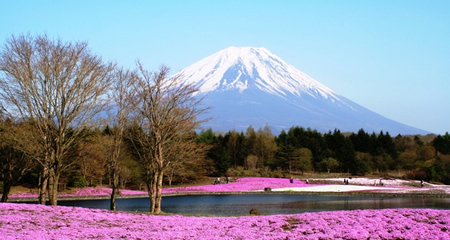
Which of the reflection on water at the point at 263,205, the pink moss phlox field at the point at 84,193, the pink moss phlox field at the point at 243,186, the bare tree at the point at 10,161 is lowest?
the reflection on water at the point at 263,205

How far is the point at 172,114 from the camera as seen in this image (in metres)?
29.4

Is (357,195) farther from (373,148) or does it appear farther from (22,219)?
(373,148)

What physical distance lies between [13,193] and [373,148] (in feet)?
243

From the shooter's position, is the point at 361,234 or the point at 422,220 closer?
the point at 361,234

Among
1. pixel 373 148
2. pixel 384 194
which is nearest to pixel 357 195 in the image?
pixel 384 194

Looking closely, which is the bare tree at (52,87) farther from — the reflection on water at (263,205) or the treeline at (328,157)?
the treeline at (328,157)

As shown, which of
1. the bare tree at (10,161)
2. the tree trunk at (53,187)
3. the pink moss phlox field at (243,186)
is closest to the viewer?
the tree trunk at (53,187)

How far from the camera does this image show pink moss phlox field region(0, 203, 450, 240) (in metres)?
17.8

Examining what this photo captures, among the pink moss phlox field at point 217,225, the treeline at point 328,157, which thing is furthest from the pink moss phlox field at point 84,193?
the treeline at point 328,157

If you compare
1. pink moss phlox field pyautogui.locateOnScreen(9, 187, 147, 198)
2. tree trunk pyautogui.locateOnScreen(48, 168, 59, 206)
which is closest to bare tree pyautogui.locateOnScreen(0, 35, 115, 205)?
tree trunk pyautogui.locateOnScreen(48, 168, 59, 206)

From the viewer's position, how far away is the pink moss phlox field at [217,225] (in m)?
17.8

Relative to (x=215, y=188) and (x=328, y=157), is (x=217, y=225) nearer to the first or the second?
(x=215, y=188)

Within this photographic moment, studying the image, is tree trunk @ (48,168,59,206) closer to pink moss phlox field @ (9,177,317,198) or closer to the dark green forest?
pink moss phlox field @ (9,177,317,198)

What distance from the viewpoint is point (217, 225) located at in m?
21.0
